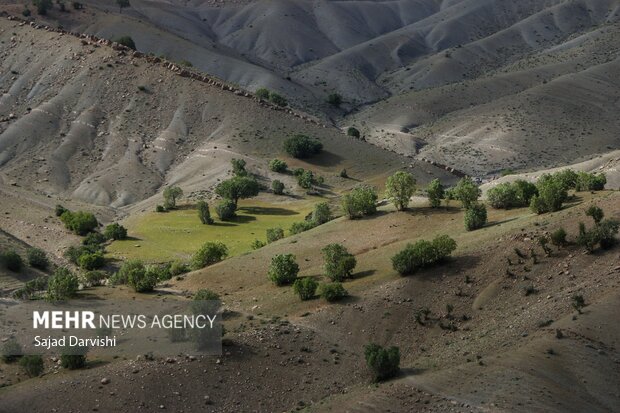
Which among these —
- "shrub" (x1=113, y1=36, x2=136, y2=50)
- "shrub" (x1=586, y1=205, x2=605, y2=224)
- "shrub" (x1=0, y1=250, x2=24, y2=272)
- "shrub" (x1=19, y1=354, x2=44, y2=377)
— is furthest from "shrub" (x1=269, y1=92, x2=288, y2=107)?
"shrub" (x1=19, y1=354, x2=44, y2=377)

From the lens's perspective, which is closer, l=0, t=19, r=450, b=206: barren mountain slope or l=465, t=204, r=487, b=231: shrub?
l=465, t=204, r=487, b=231: shrub

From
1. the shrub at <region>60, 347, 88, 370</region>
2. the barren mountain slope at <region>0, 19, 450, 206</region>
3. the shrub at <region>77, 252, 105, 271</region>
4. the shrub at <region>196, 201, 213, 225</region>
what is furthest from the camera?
the barren mountain slope at <region>0, 19, 450, 206</region>

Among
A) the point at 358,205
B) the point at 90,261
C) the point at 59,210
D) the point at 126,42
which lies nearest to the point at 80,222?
the point at 59,210

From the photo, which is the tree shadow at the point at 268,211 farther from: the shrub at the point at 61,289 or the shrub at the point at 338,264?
the shrub at the point at 61,289

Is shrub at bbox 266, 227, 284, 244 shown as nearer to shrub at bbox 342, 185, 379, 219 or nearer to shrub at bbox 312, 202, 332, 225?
shrub at bbox 312, 202, 332, 225

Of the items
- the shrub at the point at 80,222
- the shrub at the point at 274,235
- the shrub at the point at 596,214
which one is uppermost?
the shrub at the point at 80,222

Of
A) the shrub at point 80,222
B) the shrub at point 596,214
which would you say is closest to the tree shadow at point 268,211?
the shrub at point 80,222
